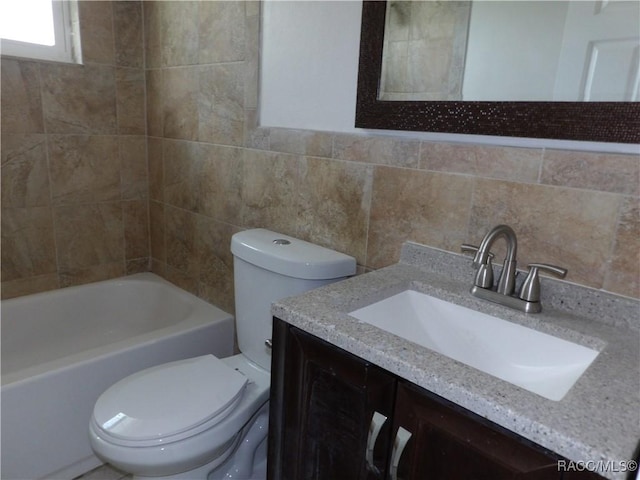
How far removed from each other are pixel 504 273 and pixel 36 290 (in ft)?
6.70

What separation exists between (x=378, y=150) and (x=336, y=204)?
24cm

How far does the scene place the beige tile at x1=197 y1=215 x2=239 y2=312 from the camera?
1947mm

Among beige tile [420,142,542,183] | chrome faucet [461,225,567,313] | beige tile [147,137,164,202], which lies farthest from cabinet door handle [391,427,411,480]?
beige tile [147,137,164,202]

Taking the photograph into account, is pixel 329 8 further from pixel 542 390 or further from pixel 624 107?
pixel 542 390

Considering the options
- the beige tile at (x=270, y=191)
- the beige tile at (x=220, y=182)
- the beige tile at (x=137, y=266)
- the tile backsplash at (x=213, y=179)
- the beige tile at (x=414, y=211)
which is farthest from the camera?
the beige tile at (x=137, y=266)

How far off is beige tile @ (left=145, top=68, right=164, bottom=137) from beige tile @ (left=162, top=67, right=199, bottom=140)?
3cm

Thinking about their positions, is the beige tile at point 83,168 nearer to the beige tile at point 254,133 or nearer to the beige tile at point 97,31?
the beige tile at point 97,31

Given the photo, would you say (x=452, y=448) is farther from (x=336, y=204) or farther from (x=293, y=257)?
(x=336, y=204)

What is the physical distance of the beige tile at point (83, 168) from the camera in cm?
204

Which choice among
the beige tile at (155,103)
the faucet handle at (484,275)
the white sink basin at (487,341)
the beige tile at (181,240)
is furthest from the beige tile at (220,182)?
the faucet handle at (484,275)

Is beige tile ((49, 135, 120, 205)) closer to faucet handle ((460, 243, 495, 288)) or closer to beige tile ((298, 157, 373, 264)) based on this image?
beige tile ((298, 157, 373, 264))

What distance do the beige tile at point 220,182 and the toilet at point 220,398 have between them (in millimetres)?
297

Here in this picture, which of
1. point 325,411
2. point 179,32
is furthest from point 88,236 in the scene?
point 325,411

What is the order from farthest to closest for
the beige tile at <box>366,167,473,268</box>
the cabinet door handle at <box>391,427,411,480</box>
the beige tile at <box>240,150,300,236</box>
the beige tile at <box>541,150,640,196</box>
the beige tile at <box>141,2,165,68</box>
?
the beige tile at <box>141,2,165,68</box>, the beige tile at <box>240,150,300,236</box>, the beige tile at <box>366,167,473,268</box>, the beige tile at <box>541,150,640,196</box>, the cabinet door handle at <box>391,427,411,480</box>
